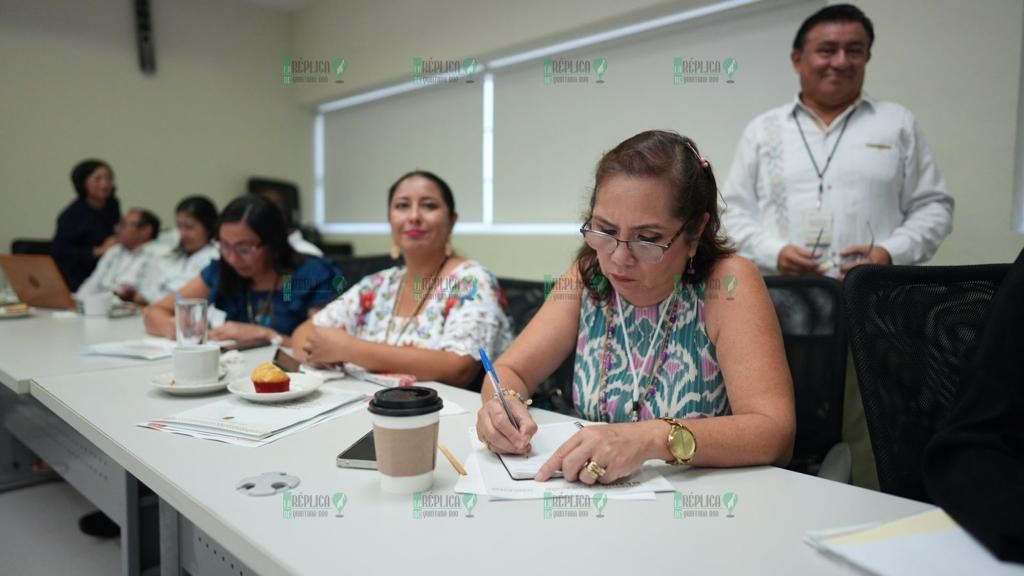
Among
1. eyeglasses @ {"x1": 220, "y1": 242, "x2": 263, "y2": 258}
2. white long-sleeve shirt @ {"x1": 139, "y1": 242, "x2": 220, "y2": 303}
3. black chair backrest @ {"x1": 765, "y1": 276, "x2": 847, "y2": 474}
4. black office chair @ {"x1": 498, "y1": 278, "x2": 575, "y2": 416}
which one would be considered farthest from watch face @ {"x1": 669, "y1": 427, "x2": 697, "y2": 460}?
white long-sleeve shirt @ {"x1": 139, "y1": 242, "x2": 220, "y2": 303}

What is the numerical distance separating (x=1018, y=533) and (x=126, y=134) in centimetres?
596

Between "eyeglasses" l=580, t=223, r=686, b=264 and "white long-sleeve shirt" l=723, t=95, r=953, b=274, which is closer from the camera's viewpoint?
"eyeglasses" l=580, t=223, r=686, b=264

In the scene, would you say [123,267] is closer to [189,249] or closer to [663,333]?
[189,249]

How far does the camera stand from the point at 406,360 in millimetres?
1620

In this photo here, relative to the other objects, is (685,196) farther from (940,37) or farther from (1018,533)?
(940,37)

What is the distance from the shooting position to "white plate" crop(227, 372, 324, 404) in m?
1.29

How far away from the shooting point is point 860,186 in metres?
2.13

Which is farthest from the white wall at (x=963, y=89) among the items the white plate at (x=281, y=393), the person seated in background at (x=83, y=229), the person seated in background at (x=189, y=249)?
the person seated in background at (x=83, y=229)

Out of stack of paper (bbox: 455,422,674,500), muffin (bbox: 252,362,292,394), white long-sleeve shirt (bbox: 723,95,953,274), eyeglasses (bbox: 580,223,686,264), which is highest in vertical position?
white long-sleeve shirt (bbox: 723,95,953,274)

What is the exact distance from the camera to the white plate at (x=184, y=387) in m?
1.37

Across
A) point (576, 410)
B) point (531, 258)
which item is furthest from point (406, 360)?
point (531, 258)

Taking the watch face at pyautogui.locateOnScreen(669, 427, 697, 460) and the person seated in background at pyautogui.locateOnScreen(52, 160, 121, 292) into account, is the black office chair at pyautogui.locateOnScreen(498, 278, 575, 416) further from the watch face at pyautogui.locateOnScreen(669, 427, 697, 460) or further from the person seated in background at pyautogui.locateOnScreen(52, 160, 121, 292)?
the person seated in background at pyautogui.locateOnScreen(52, 160, 121, 292)

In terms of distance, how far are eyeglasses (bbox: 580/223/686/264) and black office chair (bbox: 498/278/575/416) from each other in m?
0.39

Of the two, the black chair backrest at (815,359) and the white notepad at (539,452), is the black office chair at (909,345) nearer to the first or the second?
the black chair backrest at (815,359)
